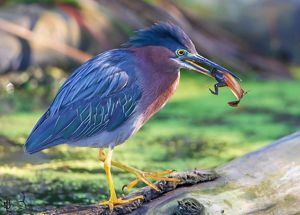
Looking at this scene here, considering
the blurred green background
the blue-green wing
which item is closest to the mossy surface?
the blurred green background

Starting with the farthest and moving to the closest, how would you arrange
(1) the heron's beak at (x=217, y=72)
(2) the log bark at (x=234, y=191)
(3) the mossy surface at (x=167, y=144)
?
(3) the mossy surface at (x=167, y=144)
(1) the heron's beak at (x=217, y=72)
(2) the log bark at (x=234, y=191)

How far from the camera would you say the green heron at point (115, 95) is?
8.72 ft

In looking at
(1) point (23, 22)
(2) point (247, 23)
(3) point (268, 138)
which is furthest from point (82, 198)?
(2) point (247, 23)

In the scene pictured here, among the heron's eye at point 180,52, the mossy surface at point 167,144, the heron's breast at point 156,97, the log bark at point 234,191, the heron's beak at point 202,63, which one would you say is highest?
the mossy surface at point 167,144

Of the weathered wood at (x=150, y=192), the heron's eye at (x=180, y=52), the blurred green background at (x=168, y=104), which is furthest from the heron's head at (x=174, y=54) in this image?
the blurred green background at (x=168, y=104)

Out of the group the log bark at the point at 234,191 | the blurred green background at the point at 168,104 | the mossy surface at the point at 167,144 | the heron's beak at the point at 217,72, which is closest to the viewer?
the log bark at the point at 234,191

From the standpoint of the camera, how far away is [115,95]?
271cm

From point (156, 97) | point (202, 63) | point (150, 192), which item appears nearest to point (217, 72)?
point (202, 63)

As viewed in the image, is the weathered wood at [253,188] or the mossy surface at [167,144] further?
the mossy surface at [167,144]

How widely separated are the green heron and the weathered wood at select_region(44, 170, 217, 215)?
39 mm

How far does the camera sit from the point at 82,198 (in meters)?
3.55

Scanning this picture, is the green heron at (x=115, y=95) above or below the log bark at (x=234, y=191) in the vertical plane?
above

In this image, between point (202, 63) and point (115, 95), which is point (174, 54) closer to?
point (202, 63)

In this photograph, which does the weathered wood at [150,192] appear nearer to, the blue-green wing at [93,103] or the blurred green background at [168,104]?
the blue-green wing at [93,103]
